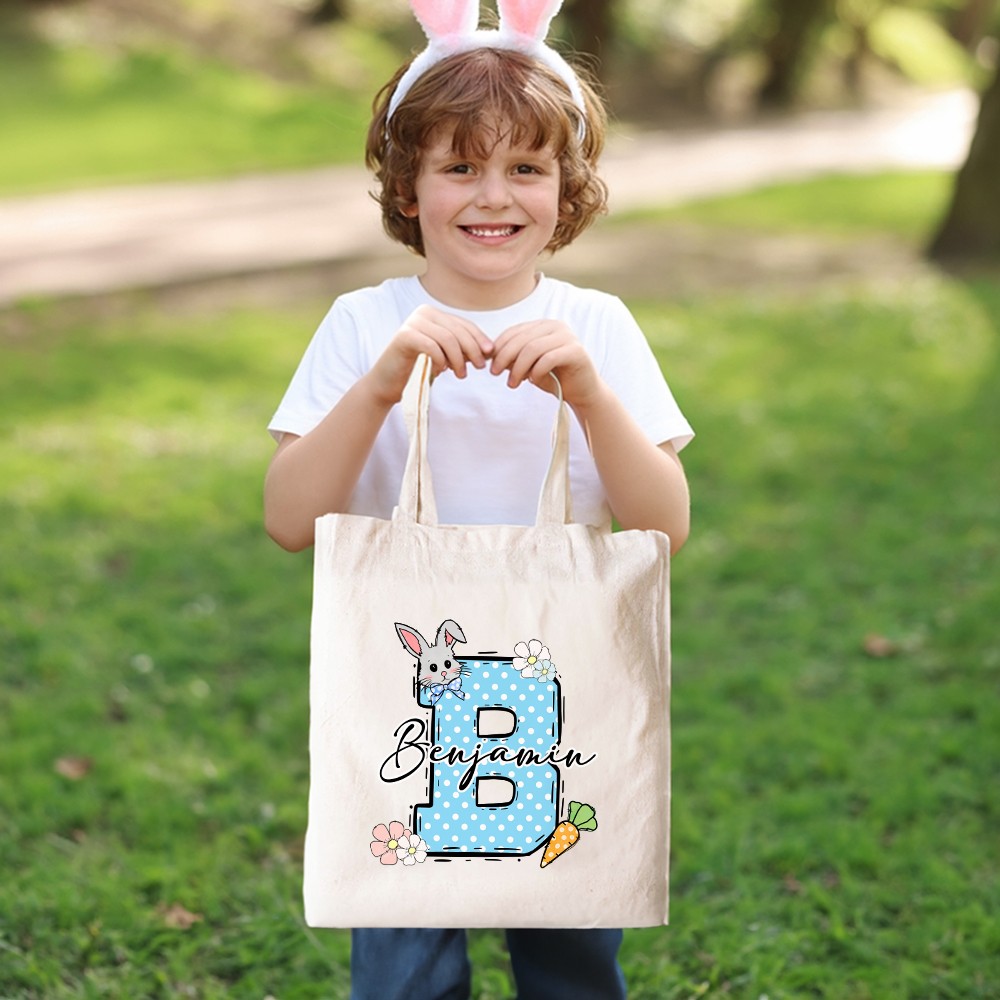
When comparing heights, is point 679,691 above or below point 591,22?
below

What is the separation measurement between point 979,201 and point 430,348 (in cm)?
944

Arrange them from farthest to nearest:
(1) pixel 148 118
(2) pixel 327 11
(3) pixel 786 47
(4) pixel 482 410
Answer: (3) pixel 786 47, (2) pixel 327 11, (1) pixel 148 118, (4) pixel 482 410

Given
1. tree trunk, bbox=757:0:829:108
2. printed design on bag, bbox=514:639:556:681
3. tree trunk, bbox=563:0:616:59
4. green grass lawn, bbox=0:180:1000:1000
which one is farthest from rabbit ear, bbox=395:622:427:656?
tree trunk, bbox=757:0:829:108

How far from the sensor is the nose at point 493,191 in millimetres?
1952

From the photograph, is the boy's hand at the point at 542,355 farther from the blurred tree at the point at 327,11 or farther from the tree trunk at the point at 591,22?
the blurred tree at the point at 327,11

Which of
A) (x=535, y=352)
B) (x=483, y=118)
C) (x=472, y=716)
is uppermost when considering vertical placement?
(x=483, y=118)

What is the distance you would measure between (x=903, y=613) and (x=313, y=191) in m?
9.37

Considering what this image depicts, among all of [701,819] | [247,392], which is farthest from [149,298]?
[701,819]

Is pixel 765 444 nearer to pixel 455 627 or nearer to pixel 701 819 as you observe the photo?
pixel 701 819

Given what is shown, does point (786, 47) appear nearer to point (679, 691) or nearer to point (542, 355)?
point (679, 691)

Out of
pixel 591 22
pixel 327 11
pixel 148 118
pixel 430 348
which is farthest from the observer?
pixel 327 11

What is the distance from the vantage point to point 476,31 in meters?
2.03

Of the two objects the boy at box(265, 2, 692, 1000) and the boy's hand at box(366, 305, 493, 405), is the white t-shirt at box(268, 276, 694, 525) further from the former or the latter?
the boy's hand at box(366, 305, 493, 405)

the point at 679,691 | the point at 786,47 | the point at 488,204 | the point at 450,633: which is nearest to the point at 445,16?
the point at 488,204
